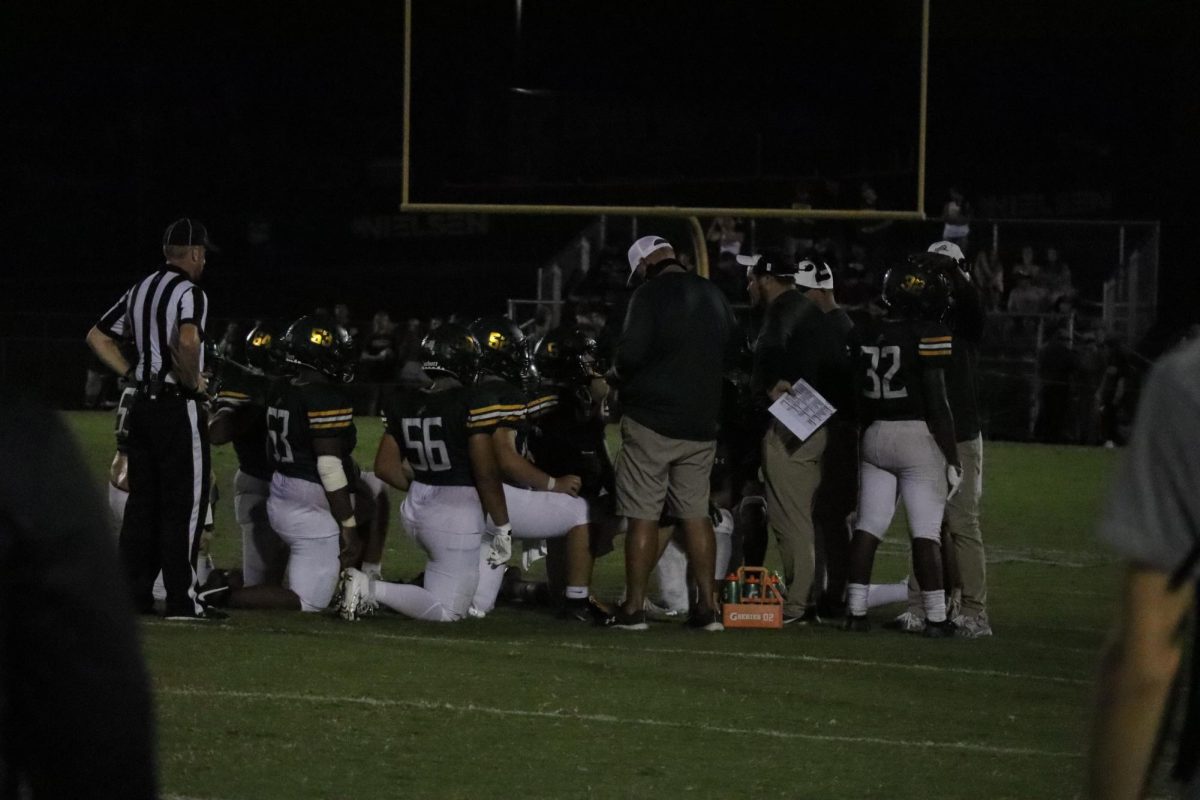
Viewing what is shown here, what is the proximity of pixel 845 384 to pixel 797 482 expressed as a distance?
0.50m

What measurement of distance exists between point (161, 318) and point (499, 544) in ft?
5.63

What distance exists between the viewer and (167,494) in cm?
802

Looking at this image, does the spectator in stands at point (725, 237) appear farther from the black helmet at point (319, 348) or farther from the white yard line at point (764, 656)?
the white yard line at point (764, 656)

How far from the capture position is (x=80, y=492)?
5.16 feet

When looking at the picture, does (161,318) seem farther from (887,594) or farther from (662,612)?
(887,594)

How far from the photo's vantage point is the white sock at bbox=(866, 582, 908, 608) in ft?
29.3

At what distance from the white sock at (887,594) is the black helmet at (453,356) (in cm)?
215

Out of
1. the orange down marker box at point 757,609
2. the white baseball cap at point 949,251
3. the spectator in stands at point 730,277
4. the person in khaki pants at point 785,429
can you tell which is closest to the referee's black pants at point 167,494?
the orange down marker box at point 757,609

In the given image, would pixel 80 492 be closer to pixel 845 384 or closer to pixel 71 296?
pixel 845 384

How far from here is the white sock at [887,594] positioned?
8.92 metres

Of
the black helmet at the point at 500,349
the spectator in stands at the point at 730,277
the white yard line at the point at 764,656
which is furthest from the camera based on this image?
the spectator in stands at the point at 730,277

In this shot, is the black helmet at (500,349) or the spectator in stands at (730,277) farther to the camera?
the spectator in stands at (730,277)

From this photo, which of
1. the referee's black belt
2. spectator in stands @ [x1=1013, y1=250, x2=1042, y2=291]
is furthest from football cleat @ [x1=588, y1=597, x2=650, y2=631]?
spectator in stands @ [x1=1013, y1=250, x2=1042, y2=291]

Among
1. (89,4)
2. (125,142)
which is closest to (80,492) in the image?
(125,142)
